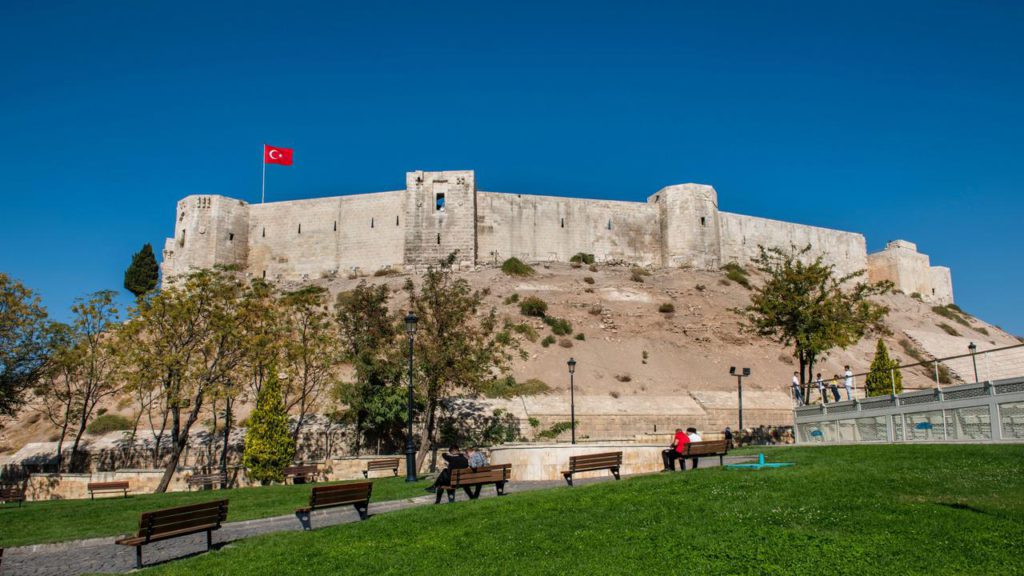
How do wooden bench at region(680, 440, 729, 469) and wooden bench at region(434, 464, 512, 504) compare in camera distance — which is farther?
wooden bench at region(680, 440, 729, 469)

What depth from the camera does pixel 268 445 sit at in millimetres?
18047

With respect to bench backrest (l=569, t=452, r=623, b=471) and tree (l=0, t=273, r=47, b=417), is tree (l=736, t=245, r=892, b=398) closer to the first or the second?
bench backrest (l=569, t=452, r=623, b=471)

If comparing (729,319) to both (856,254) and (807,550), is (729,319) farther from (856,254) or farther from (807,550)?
(807,550)

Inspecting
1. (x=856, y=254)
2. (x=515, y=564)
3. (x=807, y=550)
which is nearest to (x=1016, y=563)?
(x=807, y=550)

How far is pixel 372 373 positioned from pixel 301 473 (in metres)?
4.78

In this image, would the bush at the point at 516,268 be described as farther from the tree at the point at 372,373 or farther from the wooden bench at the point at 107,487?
the wooden bench at the point at 107,487

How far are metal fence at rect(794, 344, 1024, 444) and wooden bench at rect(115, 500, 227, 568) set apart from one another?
1030cm

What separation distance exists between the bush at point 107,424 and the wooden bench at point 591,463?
19769 millimetres

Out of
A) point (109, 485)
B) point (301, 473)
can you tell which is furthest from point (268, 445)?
point (109, 485)

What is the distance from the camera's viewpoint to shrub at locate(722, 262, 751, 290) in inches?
1763

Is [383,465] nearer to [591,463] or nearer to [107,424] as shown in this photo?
[591,463]

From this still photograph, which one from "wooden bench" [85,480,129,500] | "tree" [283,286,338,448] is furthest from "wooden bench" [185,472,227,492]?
"tree" [283,286,338,448]

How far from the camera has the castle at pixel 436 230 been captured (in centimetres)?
4409

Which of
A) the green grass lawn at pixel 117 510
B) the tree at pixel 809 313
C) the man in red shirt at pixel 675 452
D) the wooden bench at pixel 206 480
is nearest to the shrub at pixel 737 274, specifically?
the tree at pixel 809 313
